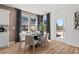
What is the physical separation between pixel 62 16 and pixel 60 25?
39 cm

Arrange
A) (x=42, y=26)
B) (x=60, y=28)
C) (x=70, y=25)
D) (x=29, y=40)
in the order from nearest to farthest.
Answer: (x=42, y=26), (x=29, y=40), (x=60, y=28), (x=70, y=25)

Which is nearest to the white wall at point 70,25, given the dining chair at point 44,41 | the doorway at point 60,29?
the doorway at point 60,29

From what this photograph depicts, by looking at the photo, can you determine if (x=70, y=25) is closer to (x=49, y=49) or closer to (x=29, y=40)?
(x=49, y=49)

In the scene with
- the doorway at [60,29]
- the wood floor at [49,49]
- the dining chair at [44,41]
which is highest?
the doorway at [60,29]

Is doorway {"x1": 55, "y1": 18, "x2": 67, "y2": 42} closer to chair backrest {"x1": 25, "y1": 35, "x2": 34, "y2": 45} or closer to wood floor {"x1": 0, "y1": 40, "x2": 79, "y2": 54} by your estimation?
wood floor {"x1": 0, "y1": 40, "x2": 79, "y2": 54}

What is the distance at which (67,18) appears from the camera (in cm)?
442

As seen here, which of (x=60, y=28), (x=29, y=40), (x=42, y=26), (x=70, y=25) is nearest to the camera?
(x=42, y=26)

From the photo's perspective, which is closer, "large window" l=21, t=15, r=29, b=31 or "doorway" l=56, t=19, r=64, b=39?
"large window" l=21, t=15, r=29, b=31

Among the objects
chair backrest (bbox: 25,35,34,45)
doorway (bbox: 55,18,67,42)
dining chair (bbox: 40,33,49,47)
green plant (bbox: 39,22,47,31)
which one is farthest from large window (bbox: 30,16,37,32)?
doorway (bbox: 55,18,67,42)

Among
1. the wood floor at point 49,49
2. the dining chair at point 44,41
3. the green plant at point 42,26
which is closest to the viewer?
the wood floor at point 49,49

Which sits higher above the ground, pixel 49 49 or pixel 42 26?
pixel 42 26

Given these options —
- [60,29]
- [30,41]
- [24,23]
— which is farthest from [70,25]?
[24,23]

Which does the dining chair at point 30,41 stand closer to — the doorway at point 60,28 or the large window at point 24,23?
the large window at point 24,23
